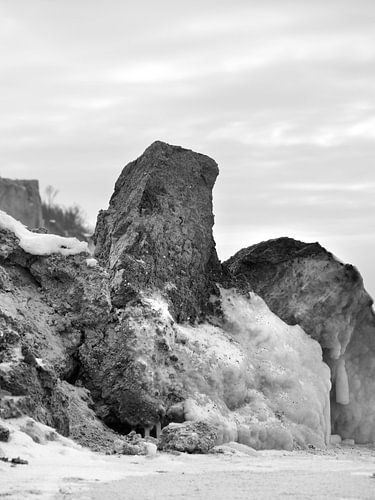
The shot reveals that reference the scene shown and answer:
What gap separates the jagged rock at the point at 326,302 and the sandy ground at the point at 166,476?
4.95 meters

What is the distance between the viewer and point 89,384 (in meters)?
12.7

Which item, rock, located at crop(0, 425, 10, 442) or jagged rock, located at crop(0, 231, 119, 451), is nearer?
rock, located at crop(0, 425, 10, 442)

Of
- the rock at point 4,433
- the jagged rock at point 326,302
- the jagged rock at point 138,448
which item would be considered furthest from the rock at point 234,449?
the jagged rock at point 326,302

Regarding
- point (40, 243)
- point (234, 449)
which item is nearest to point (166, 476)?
point (234, 449)

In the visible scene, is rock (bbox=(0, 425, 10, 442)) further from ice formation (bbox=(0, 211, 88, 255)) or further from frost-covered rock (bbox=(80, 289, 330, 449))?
ice formation (bbox=(0, 211, 88, 255))

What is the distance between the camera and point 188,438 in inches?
441

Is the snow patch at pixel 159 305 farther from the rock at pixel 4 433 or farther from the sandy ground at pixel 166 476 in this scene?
the rock at pixel 4 433

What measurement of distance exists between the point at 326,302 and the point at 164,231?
3.20 meters

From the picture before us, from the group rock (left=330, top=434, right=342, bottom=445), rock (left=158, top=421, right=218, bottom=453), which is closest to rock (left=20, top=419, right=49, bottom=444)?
rock (left=158, top=421, right=218, bottom=453)

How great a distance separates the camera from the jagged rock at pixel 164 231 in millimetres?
13695

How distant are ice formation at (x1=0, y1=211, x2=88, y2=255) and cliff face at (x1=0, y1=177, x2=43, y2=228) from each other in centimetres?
3471

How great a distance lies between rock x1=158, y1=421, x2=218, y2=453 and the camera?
11109mm

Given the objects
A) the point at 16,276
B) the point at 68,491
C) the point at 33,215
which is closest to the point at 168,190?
the point at 16,276

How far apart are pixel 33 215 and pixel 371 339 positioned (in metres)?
33.3
